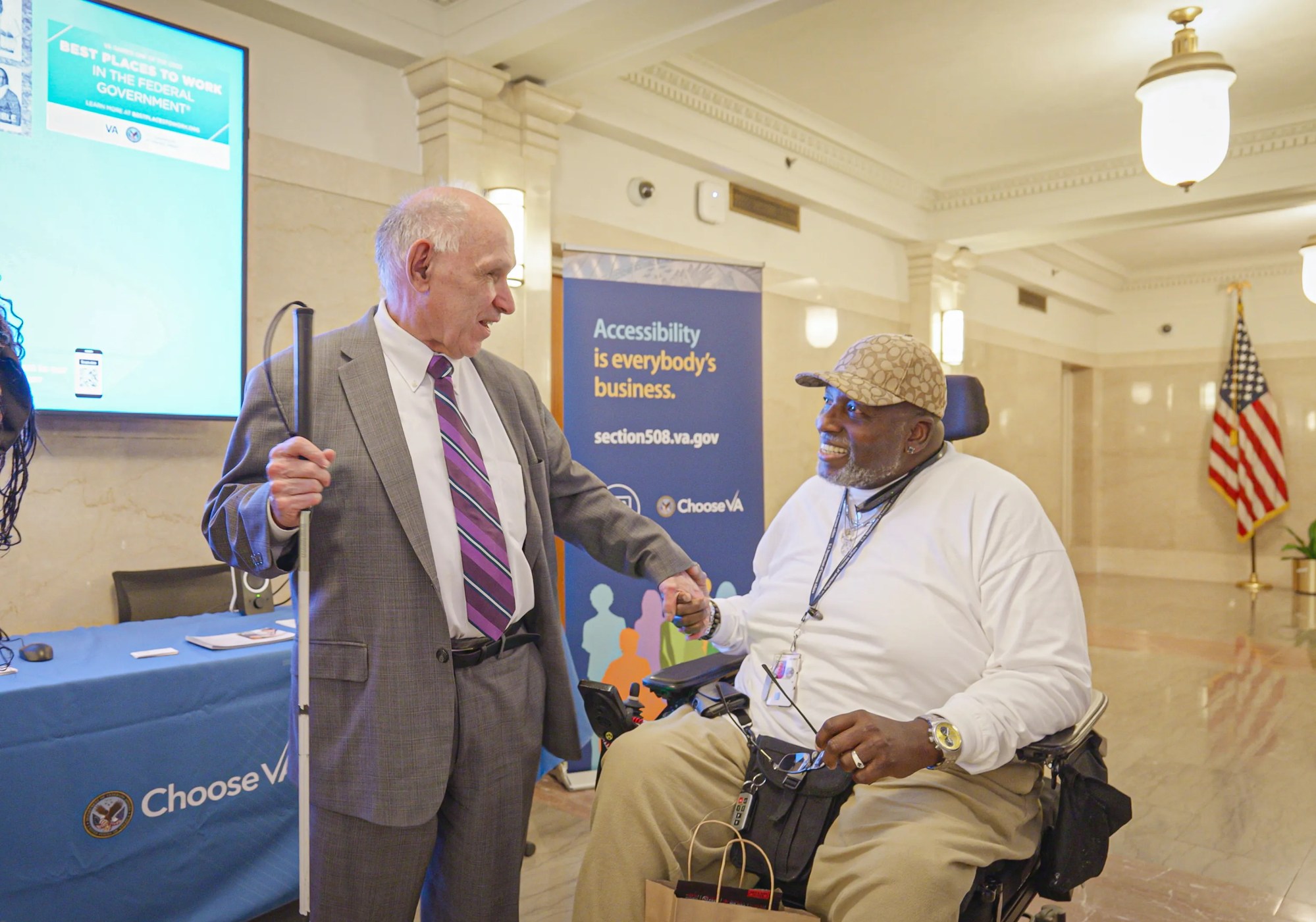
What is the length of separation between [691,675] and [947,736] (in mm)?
644

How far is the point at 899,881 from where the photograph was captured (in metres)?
1.49

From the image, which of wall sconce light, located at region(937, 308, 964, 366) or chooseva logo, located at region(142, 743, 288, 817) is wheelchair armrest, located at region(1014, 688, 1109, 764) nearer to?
chooseva logo, located at region(142, 743, 288, 817)

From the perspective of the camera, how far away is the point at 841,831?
166 centimetres

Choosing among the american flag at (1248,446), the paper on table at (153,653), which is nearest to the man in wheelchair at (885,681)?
the paper on table at (153,653)

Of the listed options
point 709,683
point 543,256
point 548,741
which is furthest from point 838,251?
point 548,741

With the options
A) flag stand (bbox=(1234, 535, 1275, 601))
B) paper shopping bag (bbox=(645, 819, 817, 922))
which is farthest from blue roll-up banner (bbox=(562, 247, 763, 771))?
flag stand (bbox=(1234, 535, 1275, 601))

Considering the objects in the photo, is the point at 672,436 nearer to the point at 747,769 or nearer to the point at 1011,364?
the point at 747,769

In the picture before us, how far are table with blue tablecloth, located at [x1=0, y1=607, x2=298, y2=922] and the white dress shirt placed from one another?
836 mm

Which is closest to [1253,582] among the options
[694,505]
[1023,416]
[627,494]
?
[1023,416]

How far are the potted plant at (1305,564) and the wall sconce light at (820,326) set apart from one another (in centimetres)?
581

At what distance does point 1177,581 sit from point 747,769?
10027mm

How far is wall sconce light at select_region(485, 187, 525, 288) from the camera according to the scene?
3.86 meters

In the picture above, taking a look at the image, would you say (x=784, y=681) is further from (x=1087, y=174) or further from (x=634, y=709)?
(x=1087, y=174)

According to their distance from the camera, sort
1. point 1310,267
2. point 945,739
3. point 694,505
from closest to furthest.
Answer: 1. point 945,739
2. point 694,505
3. point 1310,267
